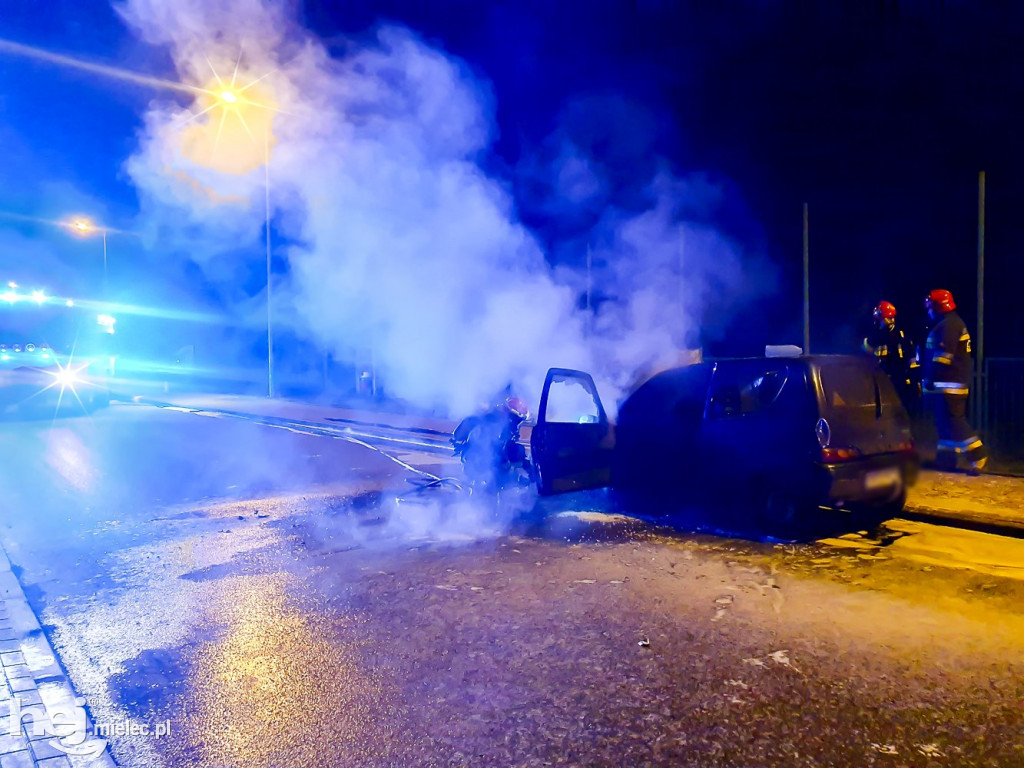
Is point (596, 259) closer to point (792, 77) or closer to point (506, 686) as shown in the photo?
point (792, 77)

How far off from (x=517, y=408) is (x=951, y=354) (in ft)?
15.6

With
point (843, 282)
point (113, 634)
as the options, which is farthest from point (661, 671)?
point (843, 282)

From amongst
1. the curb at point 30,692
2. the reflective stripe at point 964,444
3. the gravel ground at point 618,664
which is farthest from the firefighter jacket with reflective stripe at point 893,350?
the curb at point 30,692

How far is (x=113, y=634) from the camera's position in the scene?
4285 millimetres

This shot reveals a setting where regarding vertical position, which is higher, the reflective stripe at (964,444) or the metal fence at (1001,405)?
the metal fence at (1001,405)

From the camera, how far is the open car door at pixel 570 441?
7.00 meters

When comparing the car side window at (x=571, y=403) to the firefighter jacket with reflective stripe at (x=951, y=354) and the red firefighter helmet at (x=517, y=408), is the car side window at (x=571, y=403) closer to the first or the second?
the red firefighter helmet at (x=517, y=408)

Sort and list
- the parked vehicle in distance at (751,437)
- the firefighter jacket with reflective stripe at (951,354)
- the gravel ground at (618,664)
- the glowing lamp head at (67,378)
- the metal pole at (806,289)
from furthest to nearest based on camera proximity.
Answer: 1. the glowing lamp head at (67,378)
2. the metal pole at (806,289)
3. the firefighter jacket with reflective stripe at (951,354)
4. the parked vehicle in distance at (751,437)
5. the gravel ground at (618,664)

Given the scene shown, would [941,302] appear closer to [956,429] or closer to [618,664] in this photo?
[956,429]

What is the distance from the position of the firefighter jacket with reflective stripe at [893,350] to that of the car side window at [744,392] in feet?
12.0

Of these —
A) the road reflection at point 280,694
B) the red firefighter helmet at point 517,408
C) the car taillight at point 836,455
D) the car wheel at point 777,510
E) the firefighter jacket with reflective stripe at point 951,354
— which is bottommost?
the road reflection at point 280,694

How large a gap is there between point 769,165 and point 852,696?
35.8 feet

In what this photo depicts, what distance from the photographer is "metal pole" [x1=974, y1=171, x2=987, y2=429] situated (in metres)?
9.22

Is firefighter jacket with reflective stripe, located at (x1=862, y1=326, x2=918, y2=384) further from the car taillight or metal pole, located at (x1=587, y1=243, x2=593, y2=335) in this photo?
the car taillight
